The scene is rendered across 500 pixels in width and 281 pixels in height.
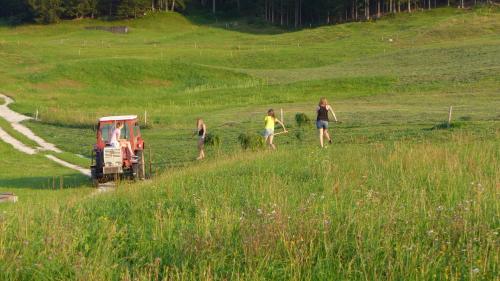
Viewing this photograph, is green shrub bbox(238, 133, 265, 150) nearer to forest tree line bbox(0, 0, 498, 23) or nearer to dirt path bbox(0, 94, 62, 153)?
dirt path bbox(0, 94, 62, 153)

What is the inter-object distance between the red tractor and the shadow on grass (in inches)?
30.0

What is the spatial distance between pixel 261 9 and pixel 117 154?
10764 cm

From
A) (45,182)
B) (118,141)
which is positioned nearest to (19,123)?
(45,182)

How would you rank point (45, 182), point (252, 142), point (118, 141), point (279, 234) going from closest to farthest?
point (279, 234) < point (45, 182) < point (118, 141) < point (252, 142)

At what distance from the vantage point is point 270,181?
13.1m

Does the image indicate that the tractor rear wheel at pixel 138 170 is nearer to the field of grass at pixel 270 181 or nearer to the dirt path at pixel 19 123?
the field of grass at pixel 270 181

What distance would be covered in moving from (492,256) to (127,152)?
1610 centimetres

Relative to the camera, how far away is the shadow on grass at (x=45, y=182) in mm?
21312

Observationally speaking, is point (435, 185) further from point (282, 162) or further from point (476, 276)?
point (282, 162)

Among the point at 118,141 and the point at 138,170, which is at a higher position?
the point at 118,141

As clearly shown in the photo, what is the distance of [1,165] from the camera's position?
2655cm

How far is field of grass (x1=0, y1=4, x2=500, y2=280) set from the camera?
26.1ft

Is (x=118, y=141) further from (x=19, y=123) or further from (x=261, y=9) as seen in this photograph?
(x=261, y=9)

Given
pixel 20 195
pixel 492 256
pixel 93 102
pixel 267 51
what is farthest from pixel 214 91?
pixel 492 256
